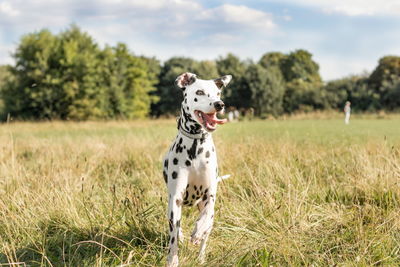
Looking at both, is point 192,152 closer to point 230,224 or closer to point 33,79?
point 230,224

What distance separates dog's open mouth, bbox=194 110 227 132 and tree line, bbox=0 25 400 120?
92.0ft

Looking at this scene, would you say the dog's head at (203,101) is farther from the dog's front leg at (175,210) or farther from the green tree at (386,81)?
the green tree at (386,81)

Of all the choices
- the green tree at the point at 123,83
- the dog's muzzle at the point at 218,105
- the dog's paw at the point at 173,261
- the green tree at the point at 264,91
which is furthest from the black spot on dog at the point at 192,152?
the green tree at the point at 264,91

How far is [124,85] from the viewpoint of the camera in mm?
39094

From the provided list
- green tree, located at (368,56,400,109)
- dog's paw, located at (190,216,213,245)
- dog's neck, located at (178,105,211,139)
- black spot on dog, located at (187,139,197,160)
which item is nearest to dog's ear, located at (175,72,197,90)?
dog's neck, located at (178,105,211,139)

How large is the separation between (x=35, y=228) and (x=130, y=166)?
343 cm

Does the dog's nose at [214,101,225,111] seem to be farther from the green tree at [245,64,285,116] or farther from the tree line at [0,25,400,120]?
the green tree at [245,64,285,116]

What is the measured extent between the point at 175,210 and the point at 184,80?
3.42ft

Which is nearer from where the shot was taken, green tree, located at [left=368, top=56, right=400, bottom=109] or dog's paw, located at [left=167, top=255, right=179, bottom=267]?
dog's paw, located at [left=167, top=255, right=179, bottom=267]

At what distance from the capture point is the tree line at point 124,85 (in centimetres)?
3177

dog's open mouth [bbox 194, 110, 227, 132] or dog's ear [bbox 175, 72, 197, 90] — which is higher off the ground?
dog's ear [bbox 175, 72, 197, 90]

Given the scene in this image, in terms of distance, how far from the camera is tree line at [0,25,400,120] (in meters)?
31.8

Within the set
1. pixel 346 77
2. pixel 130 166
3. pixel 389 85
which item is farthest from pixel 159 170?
pixel 346 77

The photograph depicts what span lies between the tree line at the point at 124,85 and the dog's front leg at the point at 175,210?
91.3 ft
